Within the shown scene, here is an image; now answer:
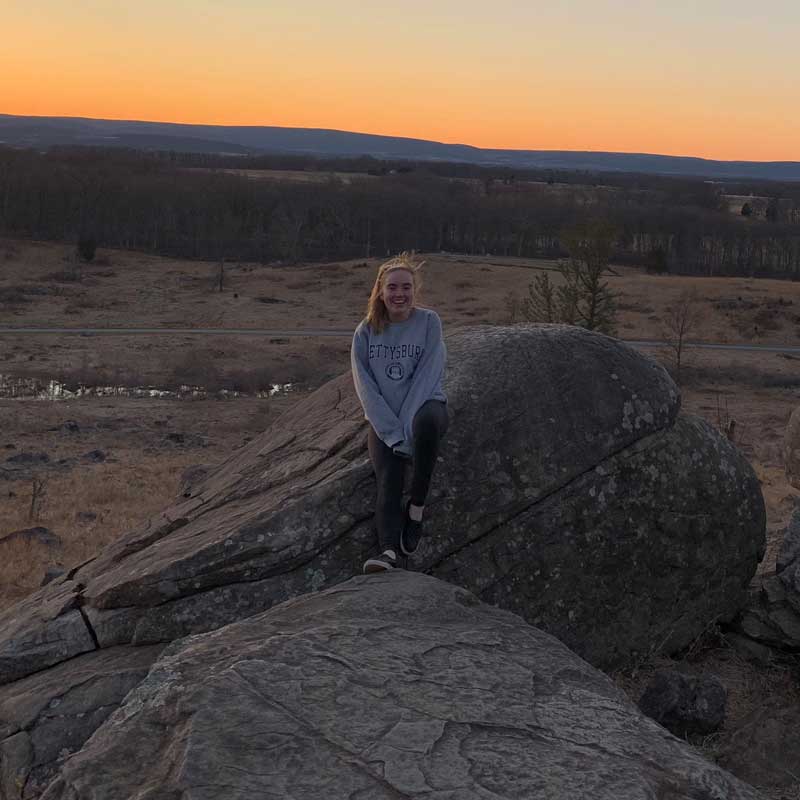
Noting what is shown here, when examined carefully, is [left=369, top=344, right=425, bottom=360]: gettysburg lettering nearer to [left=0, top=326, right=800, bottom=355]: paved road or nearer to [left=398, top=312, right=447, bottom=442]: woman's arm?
[left=398, top=312, right=447, bottom=442]: woman's arm

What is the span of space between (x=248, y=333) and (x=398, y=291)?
4635cm

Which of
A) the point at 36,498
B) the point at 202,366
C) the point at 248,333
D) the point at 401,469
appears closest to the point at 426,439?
the point at 401,469

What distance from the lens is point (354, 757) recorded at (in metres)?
4.25

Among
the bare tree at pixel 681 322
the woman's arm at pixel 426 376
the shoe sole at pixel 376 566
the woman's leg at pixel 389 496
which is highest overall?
the woman's arm at pixel 426 376

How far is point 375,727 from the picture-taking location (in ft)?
14.7

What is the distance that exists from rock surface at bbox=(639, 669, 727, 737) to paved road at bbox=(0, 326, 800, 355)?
4459 centimetres

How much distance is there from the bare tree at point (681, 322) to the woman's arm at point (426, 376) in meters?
38.8

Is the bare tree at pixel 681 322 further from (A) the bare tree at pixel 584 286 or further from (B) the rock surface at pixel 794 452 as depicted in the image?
(B) the rock surface at pixel 794 452

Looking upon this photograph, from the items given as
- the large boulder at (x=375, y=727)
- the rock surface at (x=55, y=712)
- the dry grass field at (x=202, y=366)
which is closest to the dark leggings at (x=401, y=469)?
the large boulder at (x=375, y=727)

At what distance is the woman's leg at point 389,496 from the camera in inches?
276

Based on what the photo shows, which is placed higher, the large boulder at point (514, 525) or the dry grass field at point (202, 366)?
the large boulder at point (514, 525)

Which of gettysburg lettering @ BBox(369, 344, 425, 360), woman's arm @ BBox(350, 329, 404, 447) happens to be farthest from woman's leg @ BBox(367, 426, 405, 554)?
gettysburg lettering @ BBox(369, 344, 425, 360)

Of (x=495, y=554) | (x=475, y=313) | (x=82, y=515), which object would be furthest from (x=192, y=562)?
(x=475, y=313)

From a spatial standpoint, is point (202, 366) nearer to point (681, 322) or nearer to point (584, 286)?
point (584, 286)
